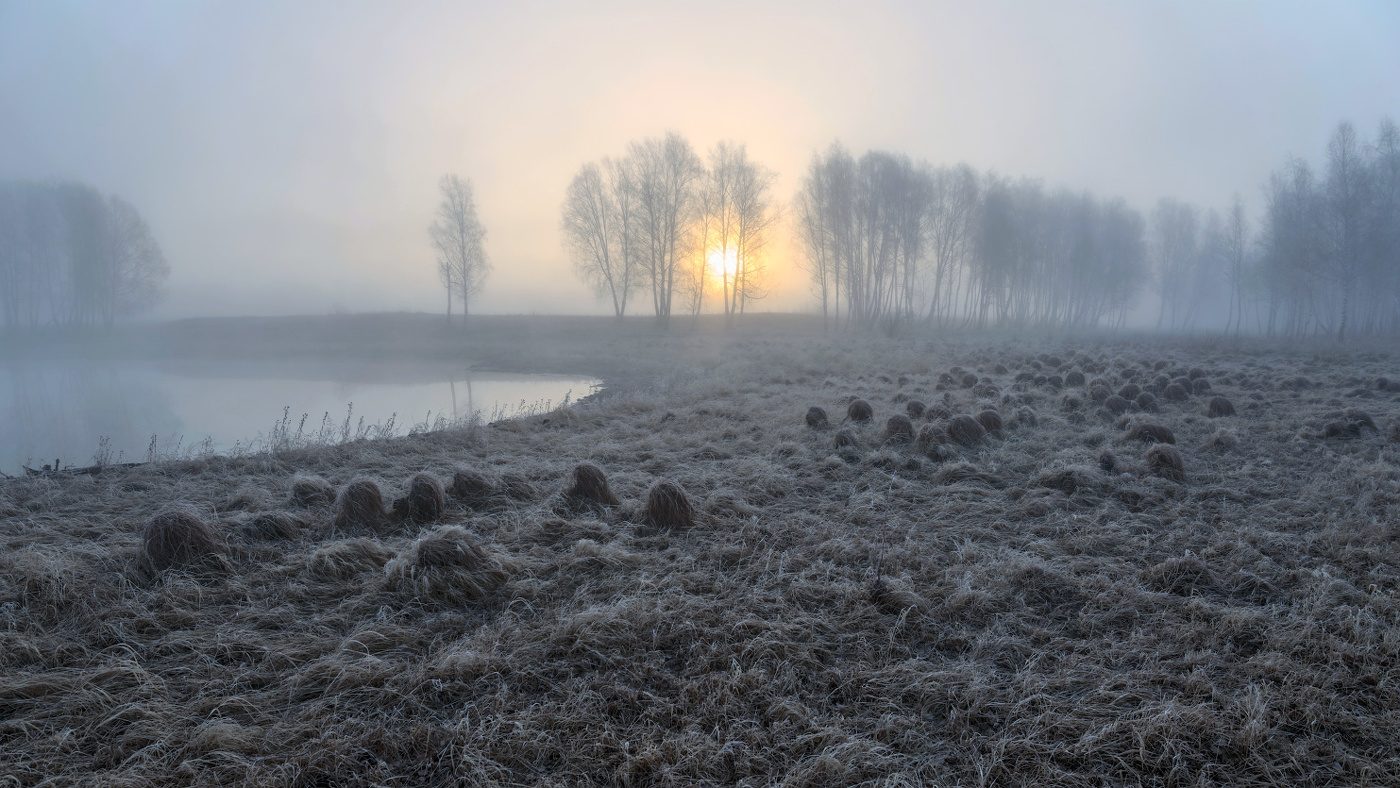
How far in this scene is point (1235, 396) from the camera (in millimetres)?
11641

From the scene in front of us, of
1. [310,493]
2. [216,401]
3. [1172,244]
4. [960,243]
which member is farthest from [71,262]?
[1172,244]

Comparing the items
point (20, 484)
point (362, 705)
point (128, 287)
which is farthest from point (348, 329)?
point (362, 705)

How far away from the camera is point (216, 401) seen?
621 inches

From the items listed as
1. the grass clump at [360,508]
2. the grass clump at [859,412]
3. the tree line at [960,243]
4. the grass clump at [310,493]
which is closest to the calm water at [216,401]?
the grass clump at [310,493]

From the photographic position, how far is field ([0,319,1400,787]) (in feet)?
7.94

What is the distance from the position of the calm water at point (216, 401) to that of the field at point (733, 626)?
14.7 feet

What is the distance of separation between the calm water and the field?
14.7 ft

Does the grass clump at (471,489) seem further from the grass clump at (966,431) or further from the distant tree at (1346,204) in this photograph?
the distant tree at (1346,204)

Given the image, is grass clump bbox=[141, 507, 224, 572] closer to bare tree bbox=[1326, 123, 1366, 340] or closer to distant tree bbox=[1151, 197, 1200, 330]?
bare tree bbox=[1326, 123, 1366, 340]

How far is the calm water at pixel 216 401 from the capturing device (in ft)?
33.6

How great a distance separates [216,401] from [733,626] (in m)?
18.3

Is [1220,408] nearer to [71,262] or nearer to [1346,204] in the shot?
[1346,204]

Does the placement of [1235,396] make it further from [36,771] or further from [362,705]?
[36,771]

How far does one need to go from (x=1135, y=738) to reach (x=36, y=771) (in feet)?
14.6
